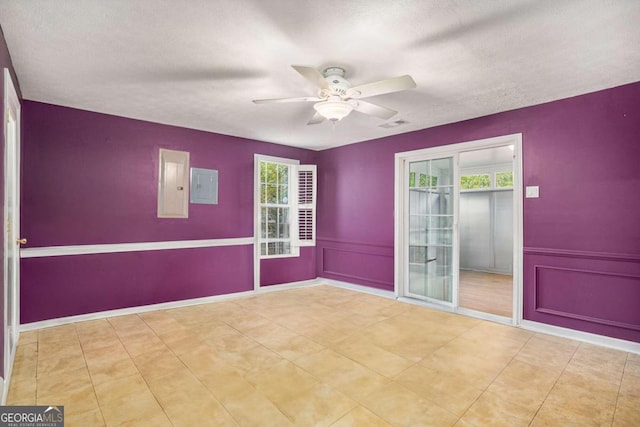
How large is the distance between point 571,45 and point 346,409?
2.91 m

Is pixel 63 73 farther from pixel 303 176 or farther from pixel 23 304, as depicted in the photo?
pixel 303 176

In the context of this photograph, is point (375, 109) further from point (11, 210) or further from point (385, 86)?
point (11, 210)

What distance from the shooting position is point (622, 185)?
2955 mm

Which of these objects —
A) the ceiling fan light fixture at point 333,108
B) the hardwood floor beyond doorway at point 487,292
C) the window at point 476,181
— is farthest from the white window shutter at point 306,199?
the window at point 476,181

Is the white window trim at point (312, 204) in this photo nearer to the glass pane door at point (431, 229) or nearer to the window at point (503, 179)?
the glass pane door at point (431, 229)

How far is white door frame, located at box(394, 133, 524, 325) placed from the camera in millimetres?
3564

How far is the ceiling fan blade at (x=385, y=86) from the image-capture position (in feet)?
7.21

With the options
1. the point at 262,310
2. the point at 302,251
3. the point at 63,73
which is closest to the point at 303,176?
the point at 302,251

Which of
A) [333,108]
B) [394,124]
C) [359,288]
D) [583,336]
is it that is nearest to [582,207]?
[583,336]

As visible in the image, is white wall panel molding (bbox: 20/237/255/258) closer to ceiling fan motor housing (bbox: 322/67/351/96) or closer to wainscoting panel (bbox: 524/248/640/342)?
ceiling fan motor housing (bbox: 322/67/351/96)

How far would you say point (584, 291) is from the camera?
10.3 ft

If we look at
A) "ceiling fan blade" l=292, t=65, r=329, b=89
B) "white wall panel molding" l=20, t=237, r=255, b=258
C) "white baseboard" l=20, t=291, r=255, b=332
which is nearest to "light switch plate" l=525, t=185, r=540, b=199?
"ceiling fan blade" l=292, t=65, r=329, b=89

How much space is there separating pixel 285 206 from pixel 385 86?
348cm

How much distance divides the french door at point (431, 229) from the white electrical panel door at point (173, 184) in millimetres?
3173
